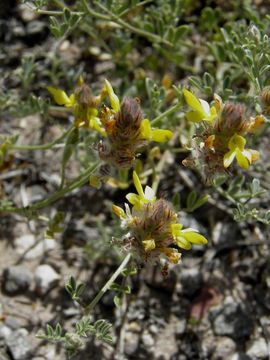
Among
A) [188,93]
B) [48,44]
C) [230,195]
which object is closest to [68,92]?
[48,44]

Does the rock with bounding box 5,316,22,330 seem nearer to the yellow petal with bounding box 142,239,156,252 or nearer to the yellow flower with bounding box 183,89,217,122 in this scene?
the yellow petal with bounding box 142,239,156,252

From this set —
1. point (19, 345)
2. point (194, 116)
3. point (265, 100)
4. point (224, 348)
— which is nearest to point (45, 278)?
point (19, 345)

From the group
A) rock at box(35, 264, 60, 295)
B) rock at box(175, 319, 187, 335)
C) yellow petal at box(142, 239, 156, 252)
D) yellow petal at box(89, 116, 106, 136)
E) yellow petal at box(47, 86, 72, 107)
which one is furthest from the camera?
rock at box(35, 264, 60, 295)

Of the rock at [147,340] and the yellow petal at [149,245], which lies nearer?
the yellow petal at [149,245]

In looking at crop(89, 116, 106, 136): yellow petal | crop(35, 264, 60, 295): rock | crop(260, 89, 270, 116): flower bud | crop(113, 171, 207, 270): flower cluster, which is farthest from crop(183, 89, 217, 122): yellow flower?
crop(35, 264, 60, 295): rock

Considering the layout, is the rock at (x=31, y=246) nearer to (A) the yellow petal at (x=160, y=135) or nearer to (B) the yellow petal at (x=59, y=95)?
(B) the yellow petal at (x=59, y=95)

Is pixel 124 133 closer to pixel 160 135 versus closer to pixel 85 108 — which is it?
pixel 160 135

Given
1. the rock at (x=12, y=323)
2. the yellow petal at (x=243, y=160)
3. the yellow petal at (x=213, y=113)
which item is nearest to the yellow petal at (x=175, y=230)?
the yellow petal at (x=243, y=160)
